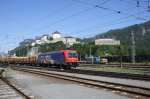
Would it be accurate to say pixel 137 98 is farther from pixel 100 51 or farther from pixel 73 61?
Result: pixel 100 51

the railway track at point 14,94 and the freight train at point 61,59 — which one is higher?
the freight train at point 61,59

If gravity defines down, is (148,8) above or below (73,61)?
above

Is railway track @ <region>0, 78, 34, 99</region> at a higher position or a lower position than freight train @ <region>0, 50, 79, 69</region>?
Result: lower

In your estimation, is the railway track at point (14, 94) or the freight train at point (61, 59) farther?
the freight train at point (61, 59)

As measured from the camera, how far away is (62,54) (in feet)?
169

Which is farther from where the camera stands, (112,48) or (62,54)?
(112,48)

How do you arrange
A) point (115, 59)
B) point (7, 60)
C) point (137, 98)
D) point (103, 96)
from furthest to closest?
point (7, 60) → point (115, 59) → point (103, 96) → point (137, 98)

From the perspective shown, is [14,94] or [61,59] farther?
[61,59]

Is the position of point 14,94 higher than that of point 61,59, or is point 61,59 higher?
point 61,59

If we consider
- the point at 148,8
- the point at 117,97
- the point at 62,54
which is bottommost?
the point at 117,97

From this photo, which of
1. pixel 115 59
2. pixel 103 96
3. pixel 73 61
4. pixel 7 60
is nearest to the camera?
pixel 103 96

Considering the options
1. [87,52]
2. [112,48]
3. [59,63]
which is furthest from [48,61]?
[112,48]

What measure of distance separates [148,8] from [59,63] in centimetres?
2587

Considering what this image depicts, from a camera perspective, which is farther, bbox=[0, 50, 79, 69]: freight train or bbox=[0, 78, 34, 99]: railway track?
bbox=[0, 50, 79, 69]: freight train
